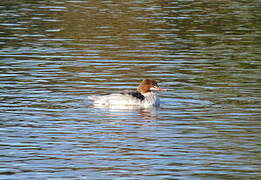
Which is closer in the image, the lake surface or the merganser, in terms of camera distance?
the lake surface

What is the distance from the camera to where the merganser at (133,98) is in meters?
21.0

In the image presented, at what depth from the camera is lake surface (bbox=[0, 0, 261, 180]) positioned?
1511 cm

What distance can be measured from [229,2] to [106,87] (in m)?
26.8

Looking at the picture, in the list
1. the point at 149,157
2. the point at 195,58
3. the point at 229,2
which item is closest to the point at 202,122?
the point at 149,157

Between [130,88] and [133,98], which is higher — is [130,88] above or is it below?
below

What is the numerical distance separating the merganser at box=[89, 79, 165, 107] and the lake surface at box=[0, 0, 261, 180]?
0.95ft

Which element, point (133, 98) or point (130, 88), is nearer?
point (133, 98)

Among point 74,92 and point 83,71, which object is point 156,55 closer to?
point 83,71

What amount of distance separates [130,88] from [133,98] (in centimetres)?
217

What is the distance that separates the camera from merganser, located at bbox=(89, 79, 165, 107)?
21.0 m

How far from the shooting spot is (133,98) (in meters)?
21.5

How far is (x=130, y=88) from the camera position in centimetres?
2361

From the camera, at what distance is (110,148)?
16.2 meters

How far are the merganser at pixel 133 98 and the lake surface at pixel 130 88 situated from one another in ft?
0.95
